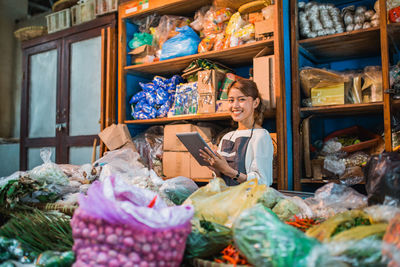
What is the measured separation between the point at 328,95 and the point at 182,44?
1.29m

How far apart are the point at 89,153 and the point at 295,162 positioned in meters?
2.09

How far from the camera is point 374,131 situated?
2615mm

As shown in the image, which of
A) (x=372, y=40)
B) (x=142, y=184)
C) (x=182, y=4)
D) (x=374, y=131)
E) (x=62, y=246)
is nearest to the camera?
(x=62, y=246)

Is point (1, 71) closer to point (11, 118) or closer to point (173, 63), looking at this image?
point (11, 118)

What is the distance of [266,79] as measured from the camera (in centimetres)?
245

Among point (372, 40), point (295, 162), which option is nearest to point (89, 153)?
point (295, 162)

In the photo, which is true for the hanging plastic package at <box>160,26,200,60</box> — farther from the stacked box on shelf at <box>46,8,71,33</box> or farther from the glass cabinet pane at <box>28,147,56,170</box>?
the glass cabinet pane at <box>28,147,56,170</box>

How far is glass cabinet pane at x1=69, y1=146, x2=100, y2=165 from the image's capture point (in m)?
3.44

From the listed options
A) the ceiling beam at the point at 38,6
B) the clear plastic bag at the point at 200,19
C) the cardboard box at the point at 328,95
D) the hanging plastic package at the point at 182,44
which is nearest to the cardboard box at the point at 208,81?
the hanging plastic package at the point at 182,44

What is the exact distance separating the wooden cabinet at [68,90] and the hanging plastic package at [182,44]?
650mm

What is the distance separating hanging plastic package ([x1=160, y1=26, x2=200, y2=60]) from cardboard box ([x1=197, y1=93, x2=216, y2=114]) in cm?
44

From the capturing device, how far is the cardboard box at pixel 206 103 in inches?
107

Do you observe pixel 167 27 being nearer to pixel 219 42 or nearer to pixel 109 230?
pixel 219 42

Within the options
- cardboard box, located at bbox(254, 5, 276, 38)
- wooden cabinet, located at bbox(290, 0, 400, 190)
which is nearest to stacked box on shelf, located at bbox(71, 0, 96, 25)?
cardboard box, located at bbox(254, 5, 276, 38)
